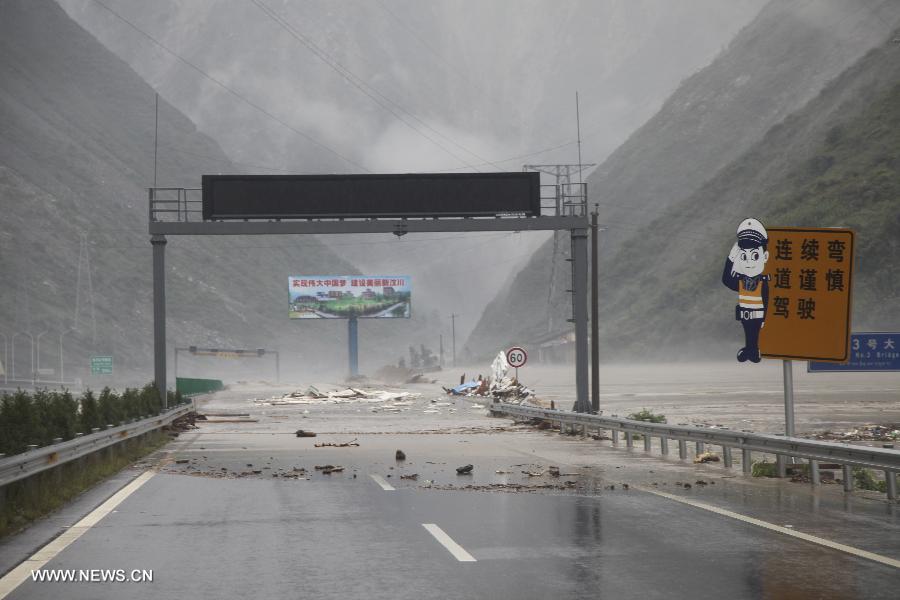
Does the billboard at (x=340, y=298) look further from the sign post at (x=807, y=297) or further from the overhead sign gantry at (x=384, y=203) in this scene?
the sign post at (x=807, y=297)

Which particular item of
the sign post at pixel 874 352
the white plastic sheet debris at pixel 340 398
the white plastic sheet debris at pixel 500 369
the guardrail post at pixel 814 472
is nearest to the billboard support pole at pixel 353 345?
the white plastic sheet debris at pixel 340 398

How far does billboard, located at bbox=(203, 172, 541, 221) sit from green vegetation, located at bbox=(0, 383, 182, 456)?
501 inches

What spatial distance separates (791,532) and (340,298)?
102 metres

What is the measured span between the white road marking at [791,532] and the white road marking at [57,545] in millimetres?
6651

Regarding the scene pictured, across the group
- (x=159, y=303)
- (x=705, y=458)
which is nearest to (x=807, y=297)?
(x=705, y=458)

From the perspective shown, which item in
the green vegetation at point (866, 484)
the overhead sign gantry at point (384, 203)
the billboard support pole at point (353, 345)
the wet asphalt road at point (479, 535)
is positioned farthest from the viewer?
the billboard support pole at point (353, 345)

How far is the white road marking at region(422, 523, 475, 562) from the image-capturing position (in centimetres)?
955

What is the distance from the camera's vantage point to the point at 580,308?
38.0m

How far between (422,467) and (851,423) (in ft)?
55.6

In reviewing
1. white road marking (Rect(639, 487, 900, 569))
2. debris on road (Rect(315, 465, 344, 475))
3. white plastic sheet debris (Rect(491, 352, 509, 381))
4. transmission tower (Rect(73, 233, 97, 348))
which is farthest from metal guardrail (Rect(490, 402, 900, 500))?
transmission tower (Rect(73, 233, 97, 348))

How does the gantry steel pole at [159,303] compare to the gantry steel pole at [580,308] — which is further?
the gantry steel pole at [159,303]

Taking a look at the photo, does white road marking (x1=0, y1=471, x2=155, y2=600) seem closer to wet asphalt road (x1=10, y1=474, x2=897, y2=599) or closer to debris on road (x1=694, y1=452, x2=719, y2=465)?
wet asphalt road (x1=10, y1=474, x2=897, y2=599)

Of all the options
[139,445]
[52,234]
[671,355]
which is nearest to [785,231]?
[139,445]

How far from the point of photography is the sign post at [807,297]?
1795 cm
